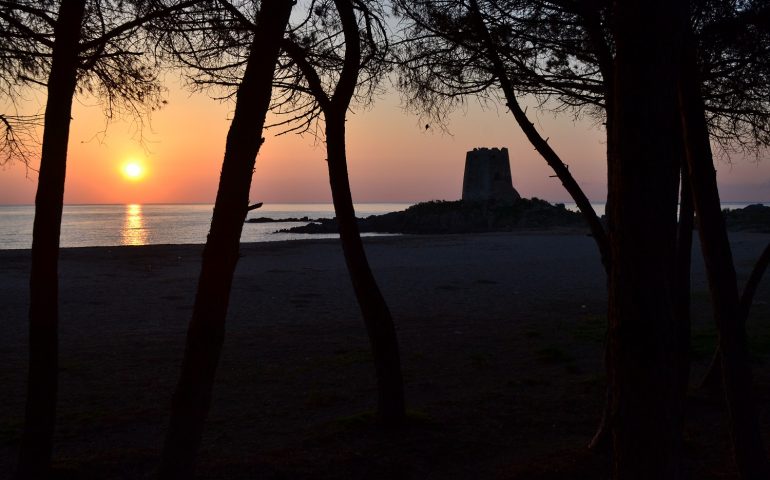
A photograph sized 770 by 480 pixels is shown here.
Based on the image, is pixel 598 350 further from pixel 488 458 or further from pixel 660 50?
pixel 660 50

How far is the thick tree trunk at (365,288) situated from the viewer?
5.60 m

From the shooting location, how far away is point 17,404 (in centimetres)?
668

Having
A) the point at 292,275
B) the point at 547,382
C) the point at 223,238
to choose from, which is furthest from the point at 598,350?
the point at 292,275

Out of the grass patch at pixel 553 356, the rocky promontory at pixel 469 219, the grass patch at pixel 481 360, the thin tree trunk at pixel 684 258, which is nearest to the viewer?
the thin tree trunk at pixel 684 258

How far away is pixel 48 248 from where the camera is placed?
4398mm

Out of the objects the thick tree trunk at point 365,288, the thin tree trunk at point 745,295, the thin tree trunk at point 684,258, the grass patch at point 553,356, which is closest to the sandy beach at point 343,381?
the grass patch at point 553,356

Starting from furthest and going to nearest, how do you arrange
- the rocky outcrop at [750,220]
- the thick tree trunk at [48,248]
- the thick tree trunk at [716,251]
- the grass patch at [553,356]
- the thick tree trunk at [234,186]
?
the rocky outcrop at [750,220]
the grass patch at [553,356]
the thick tree trunk at [716,251]
the thick tree trunk at [48,248]
the thick tree trunk at [234,186]

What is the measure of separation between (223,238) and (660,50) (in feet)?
6.91

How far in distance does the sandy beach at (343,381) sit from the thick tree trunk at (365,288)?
27cm

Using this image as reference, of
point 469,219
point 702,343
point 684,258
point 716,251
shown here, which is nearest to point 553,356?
point 702,343

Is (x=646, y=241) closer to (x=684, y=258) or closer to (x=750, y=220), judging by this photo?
(x=684, y=258)

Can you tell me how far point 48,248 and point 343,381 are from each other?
12.4 feet

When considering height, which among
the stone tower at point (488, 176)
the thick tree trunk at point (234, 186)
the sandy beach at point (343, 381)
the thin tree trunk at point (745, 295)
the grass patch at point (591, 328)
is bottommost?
the sandy beach at point (343, 381)

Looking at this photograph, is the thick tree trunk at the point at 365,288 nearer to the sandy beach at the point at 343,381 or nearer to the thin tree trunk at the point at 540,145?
the sandy beach at the point at 343,381
